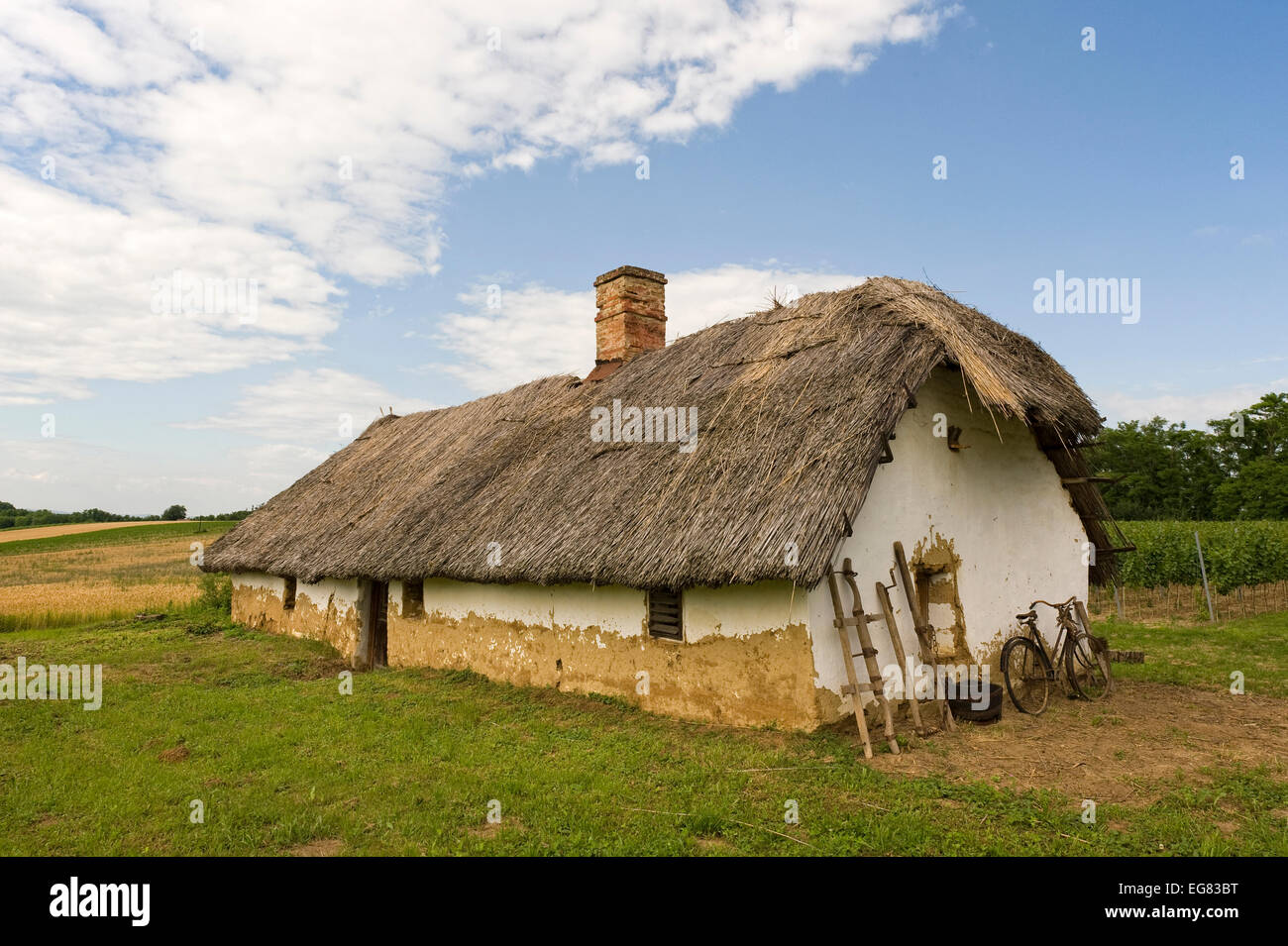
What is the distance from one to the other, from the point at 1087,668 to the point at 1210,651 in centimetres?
464

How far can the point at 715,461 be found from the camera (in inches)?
326

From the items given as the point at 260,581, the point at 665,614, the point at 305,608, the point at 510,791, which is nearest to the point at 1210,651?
the point at 665,614

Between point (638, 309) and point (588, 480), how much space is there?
15.5 feet

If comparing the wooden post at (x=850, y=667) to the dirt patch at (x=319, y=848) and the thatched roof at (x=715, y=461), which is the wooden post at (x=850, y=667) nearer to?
the thatched roof at (x=715, y=461)

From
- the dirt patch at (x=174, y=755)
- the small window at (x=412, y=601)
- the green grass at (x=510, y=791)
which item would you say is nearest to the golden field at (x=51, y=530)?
the small window at (x=412, y=601)

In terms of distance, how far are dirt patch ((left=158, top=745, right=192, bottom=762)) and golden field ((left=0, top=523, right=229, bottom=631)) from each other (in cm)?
1355

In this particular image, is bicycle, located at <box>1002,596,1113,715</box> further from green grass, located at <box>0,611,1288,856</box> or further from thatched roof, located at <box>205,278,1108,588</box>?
green grass, located at <box>0,611,1288,856</box>

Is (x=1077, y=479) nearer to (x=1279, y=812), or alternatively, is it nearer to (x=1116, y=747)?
(x=1116, y=747)

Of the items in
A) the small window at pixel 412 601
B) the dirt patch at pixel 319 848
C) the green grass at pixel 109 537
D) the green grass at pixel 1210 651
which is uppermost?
the green grass at pixel 109 537

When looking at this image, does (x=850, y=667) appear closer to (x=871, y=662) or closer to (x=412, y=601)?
(x=871, y=662)

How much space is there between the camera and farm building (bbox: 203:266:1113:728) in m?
6.94

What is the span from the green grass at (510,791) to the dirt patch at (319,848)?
0.06 meters

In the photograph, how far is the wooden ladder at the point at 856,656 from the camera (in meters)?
6.45

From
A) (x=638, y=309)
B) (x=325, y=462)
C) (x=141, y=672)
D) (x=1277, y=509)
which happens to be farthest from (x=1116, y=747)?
(x=1277, y=509)
